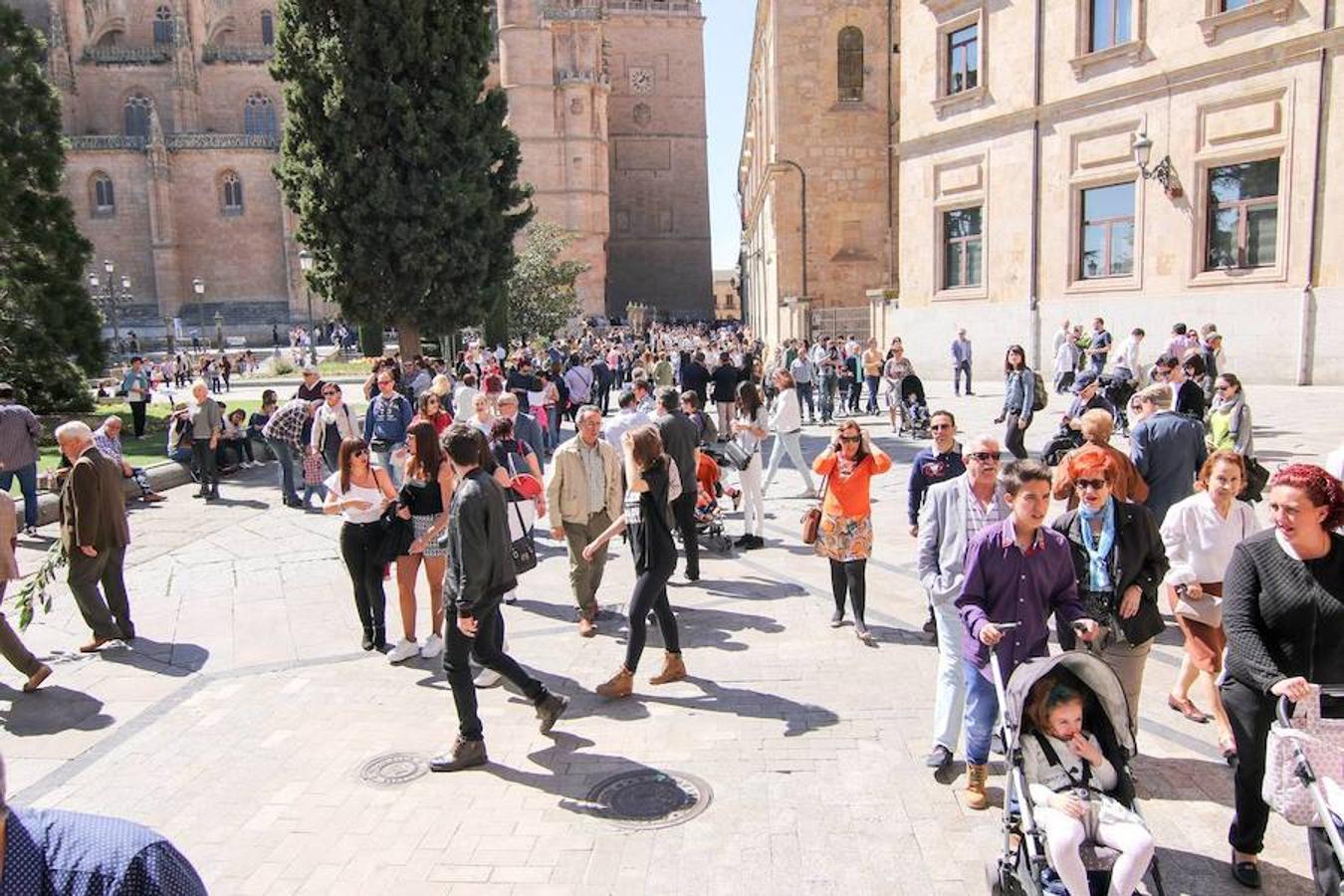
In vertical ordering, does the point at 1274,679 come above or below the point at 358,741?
above

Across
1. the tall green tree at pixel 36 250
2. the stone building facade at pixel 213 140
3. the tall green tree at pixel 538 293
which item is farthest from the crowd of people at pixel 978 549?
the stone building facade at pixel 213 140

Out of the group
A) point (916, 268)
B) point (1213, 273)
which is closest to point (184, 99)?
point (916, 268)

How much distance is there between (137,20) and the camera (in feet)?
220

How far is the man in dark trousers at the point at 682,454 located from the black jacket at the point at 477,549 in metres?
3.00

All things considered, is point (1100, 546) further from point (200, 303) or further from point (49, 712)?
point (200, 303)

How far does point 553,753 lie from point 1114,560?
317 centimetres

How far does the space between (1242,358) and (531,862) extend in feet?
62.0

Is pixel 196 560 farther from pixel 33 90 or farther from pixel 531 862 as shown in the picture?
pixel 33 90

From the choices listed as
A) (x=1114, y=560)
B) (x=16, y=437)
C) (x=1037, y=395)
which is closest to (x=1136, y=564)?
(x=1114, y=560)

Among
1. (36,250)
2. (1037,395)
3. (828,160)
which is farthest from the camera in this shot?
(828,160)

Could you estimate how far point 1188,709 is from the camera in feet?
19.0

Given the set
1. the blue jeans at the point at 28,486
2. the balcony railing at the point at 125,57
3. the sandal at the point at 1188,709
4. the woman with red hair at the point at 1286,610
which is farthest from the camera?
the balcony railing at the point at 125,57

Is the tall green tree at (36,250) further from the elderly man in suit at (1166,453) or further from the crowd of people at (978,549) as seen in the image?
the elderly man in suit at (1166,453)

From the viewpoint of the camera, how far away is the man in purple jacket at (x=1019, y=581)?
4.44 metres
